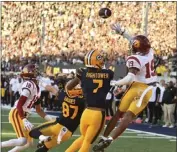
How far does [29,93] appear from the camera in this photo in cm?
1120

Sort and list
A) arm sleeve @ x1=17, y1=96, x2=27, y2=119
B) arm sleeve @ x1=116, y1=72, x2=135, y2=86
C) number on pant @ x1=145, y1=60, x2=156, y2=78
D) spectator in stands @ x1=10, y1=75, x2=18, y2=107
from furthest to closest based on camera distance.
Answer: spectator in stands @ x1=10, y1=75, x2=18, y2=107, arm sleeve @ x1=17, y1=96, x2=27, y2=119, number on pant @ x1=145, y1=60, x2=156, y2=78, arm sleeve @ x1=116, y1=72, x2=135, y2=86

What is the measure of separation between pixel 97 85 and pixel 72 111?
4.99ft

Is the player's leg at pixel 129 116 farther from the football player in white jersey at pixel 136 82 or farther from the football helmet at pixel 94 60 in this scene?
the football helmet at pixel 94 60

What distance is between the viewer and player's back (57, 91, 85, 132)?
436 inches

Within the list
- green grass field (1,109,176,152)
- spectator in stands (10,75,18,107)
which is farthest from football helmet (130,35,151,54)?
spectator in stands (10,75,18,107)

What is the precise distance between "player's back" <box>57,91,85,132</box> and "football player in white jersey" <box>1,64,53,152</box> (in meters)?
0.54

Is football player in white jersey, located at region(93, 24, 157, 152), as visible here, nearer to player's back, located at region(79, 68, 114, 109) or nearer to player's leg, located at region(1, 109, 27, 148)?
player's back, located at region(79, 68, 114, 109)

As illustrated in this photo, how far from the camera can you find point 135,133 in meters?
Result: 18.7

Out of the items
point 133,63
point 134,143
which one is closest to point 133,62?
point 133,63

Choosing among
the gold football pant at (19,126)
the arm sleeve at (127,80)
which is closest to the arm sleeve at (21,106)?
the gold football pant at (19,126)

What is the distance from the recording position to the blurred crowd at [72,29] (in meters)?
34.9

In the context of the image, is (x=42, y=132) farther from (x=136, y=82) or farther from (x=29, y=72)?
(x=136, y=82)

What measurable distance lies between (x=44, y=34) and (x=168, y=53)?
9282 millimetres

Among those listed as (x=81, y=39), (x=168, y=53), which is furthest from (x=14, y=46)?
(x=168, y=53)
